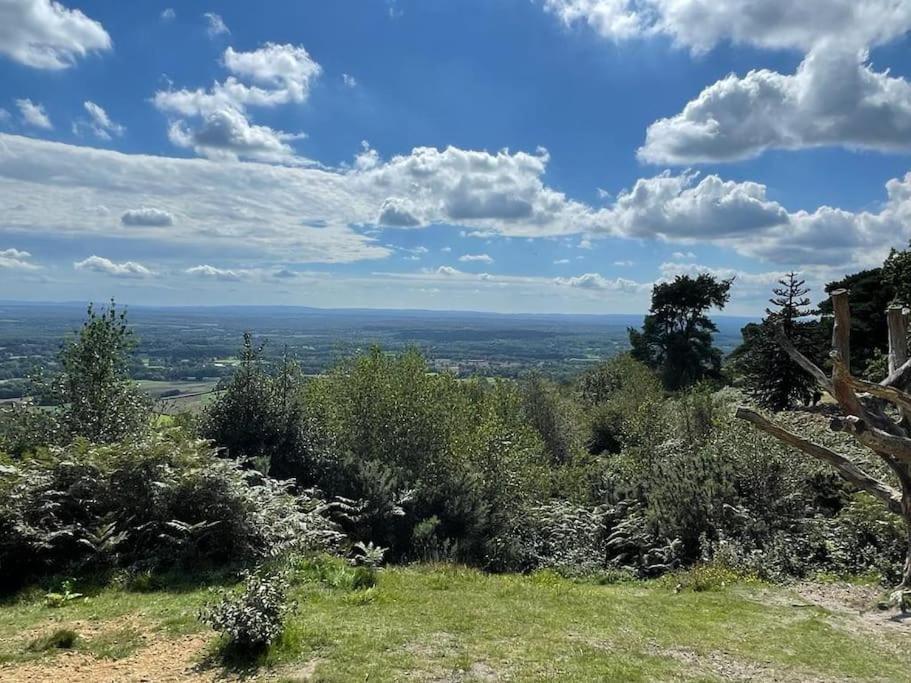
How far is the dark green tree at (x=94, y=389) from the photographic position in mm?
13195

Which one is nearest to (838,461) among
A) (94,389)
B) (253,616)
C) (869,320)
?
(253,616)

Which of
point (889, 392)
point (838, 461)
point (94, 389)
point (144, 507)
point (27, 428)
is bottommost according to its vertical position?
point (144, 507)

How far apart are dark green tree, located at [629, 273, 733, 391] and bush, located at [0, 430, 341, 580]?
3749 centimetres

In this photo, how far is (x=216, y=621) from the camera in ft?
19.4

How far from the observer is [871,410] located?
9055 millimetres

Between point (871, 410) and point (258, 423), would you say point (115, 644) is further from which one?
point (871, 410)

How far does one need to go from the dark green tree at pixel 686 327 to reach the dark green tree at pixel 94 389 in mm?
36448

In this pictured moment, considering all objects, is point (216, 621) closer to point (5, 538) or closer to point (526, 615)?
point (526, 615)

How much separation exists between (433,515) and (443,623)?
6.55 meters

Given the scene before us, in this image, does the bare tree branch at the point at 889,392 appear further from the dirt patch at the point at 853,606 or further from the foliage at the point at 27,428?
the foliage at the point at 27,428

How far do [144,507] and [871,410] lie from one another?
36.6ft

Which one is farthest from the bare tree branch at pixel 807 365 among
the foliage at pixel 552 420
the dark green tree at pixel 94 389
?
the foliage at pixel 552 420

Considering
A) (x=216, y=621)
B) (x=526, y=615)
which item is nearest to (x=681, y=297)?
(x=526, y=615)

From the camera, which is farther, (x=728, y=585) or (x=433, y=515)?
(x=433, y=515)
